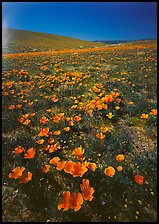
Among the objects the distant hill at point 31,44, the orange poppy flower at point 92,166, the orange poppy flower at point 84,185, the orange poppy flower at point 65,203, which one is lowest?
the orange poppy flower at point 65,203

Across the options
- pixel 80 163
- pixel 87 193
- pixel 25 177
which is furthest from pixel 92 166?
pixel 25 177

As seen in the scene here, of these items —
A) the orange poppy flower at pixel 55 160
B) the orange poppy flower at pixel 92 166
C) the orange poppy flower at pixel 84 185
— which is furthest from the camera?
the orange poppy flower at pixel 55 160

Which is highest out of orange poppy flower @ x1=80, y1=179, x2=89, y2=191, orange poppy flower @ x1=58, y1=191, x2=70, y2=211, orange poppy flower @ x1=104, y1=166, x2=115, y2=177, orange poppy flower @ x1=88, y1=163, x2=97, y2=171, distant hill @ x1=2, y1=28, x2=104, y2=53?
distant hill @ x1=2, y1=28, x2=104, y2=53

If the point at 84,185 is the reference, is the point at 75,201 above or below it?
below

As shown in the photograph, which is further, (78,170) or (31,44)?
(31,44)

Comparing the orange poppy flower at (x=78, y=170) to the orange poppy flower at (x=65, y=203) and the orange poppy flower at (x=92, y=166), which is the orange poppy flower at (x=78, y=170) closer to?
the orange poppy flower at (x=92, y=166)

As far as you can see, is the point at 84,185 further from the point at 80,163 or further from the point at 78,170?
the point at 80,163

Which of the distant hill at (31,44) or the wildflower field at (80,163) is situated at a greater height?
the distant hill at (31,44)

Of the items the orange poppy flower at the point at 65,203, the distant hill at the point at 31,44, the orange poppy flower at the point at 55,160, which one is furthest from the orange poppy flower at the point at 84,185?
the distant hill at the point at 31,44

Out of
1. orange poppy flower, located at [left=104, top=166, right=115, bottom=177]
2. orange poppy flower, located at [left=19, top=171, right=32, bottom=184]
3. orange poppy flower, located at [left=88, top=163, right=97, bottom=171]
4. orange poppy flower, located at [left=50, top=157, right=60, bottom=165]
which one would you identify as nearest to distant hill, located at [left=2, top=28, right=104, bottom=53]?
orange poppy flower, located at [left=50, top=157, right=60, bottom=165]

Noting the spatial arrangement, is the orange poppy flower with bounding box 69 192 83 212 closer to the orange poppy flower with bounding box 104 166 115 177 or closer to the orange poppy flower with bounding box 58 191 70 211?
the orange poppy flower with bounding box 58 191 70 211

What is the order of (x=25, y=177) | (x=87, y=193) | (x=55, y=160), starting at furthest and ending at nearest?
(x=55, y=160) < (x=25, y=177) < (x=87, y=193)

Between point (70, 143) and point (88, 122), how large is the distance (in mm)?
1152

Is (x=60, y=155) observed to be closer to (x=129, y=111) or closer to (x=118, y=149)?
(x=118, y=149)
